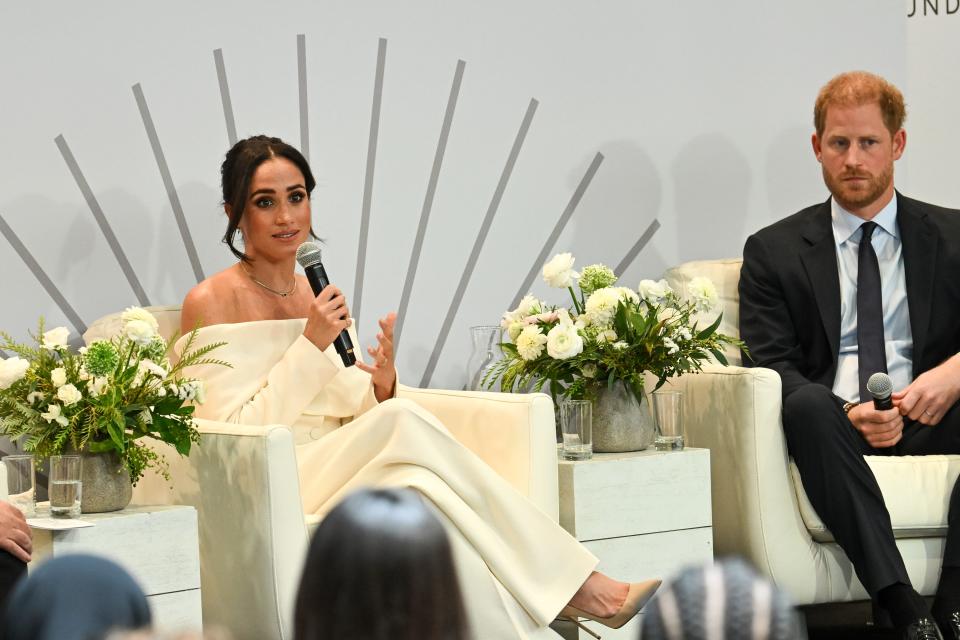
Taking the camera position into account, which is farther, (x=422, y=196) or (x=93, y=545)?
(x=422, y=196)

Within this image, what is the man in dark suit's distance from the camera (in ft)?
10.9

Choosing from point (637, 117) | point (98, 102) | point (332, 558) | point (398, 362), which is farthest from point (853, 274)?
point (332, 558)

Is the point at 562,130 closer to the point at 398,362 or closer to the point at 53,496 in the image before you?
the point at 398,362

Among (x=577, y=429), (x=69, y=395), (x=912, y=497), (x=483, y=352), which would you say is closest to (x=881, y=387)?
(x=912, y=497)

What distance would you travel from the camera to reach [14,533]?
2291 millimetres

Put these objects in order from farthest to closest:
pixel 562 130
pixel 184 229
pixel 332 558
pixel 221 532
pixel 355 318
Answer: pixel 562 130, pixel 355 318, pixel 184 229, pixel 221 532, pixel 332 558

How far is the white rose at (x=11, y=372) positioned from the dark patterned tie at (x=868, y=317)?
2.15 metres

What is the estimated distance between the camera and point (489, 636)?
110 inches

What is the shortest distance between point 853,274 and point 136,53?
6.76ft

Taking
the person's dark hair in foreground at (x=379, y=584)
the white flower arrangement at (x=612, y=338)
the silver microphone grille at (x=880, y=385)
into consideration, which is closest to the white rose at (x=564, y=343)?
the white flower arrangement at (x=612, y=338)

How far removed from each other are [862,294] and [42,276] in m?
2.20

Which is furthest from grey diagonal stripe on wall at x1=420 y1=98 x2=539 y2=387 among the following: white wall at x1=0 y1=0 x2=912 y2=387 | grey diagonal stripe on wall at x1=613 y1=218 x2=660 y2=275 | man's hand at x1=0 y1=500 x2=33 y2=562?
man's hand at x1=0 y1=500 x2=33 y2=562

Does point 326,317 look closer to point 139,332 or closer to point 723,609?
point 139,332

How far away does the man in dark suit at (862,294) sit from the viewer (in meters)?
3.32
